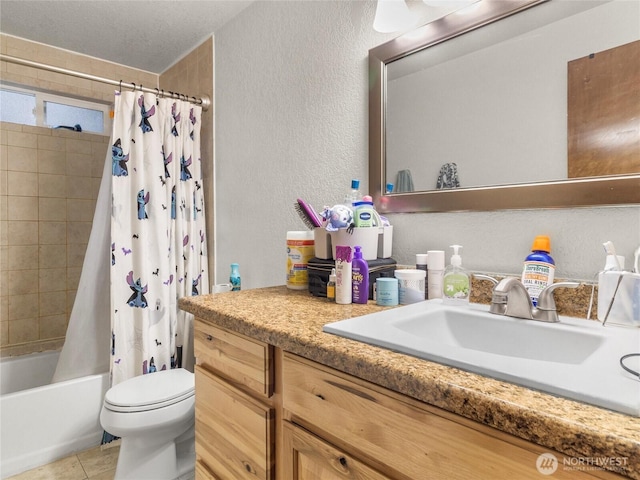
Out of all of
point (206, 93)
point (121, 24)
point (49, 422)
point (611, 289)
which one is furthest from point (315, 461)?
point (121, 24)

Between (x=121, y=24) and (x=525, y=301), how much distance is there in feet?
8.23

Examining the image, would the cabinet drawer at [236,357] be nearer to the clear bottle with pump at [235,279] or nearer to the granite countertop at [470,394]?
the granite countertop at [470,394]

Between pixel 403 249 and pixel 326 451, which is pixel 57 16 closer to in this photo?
pixel 403 249

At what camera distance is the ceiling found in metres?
1.96

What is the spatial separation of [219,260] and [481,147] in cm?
166

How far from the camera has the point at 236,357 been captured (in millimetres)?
937

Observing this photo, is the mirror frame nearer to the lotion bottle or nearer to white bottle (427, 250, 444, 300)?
white bottle (427, 250, 444, 300)

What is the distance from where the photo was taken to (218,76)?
2.21 metres

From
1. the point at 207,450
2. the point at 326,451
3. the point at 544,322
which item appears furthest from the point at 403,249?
the point at 207,450

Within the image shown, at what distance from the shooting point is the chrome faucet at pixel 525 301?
82 cm

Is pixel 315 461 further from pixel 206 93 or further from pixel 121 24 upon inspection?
pixel 121 24

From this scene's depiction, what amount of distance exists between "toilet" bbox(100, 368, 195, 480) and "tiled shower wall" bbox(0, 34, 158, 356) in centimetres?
134

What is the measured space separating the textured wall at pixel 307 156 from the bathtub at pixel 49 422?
933 millimetres

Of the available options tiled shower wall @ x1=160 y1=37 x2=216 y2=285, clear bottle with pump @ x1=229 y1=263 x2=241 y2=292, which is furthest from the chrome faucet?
tiled shower wall @ x1=160 y1=37 x2=216 y2=285
